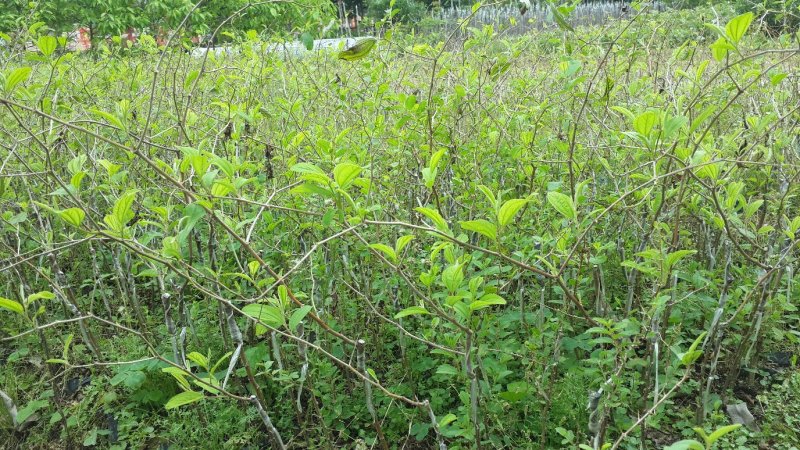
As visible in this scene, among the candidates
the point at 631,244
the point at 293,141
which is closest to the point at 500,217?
the point at 293,141

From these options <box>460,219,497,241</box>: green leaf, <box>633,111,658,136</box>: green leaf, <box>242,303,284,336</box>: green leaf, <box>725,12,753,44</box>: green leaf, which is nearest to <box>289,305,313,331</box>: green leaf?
<box>242,303,284,336</box>: green leaf

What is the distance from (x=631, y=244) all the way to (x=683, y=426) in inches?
33.7

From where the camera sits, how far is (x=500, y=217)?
1453mm

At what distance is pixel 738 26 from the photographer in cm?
148

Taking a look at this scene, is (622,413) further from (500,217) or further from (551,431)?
(500,217)

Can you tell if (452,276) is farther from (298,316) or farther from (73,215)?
(73,215)

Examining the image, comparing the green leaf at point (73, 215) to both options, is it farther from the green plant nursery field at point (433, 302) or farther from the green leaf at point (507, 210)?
the green leaf at point (507, 210)

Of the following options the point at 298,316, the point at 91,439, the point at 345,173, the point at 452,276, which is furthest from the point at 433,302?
the point at 91,439

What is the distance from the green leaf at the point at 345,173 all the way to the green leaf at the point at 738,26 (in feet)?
3.37

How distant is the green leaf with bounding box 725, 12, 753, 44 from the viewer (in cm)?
146

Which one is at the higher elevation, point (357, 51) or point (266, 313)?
point (357, 51)

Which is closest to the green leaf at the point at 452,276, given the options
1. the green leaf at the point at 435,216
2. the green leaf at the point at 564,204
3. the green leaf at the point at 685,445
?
the green leaf at the point at 435,216

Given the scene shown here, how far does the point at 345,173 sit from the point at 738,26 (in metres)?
1.09

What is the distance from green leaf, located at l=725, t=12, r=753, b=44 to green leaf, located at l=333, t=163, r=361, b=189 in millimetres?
1028
